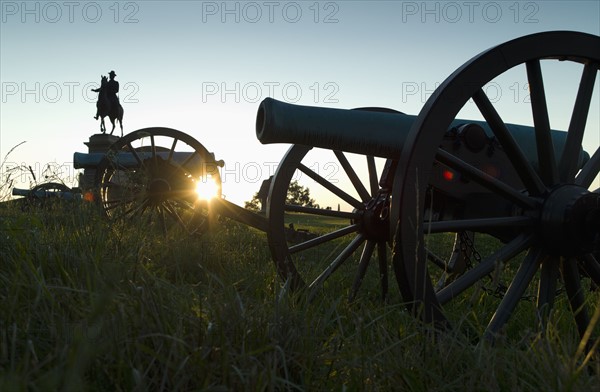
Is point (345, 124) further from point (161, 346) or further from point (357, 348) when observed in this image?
point (161, 346)

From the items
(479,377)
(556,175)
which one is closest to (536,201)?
(556,175)

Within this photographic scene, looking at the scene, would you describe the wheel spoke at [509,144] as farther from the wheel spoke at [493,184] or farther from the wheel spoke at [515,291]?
the wheel spoke at [515,291]

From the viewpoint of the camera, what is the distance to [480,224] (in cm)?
261

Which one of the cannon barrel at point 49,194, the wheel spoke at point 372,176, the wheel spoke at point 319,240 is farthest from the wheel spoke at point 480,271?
the cannon barrel at point 49,194

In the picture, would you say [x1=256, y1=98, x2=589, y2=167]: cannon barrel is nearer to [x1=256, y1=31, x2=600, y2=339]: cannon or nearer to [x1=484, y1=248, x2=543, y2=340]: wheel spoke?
[x1=256, y1=31, x2=600, y2=339]: cannon

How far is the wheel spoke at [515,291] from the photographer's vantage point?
248 cm

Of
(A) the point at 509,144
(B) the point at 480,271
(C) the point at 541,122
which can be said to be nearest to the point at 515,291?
(B) the point at 480,271

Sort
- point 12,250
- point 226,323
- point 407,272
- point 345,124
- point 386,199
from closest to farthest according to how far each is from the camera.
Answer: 1. point 226,323
2. point 407,272
3. point 12,250
4. point 345,124
5. point 386,199

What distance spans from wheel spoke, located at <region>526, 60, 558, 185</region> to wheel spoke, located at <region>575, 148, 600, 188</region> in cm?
25

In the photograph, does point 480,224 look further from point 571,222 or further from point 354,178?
point 354,178

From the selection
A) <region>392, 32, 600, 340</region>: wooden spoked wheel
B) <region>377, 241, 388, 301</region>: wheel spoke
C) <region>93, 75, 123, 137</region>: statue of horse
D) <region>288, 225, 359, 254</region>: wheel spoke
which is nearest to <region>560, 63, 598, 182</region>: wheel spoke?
<region>392, 32, 600, 340</region>: wooden spoked wheel

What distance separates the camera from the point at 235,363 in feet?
5.12

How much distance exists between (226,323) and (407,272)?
0.84 metres

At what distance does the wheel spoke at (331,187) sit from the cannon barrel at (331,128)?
1120 millimetres
